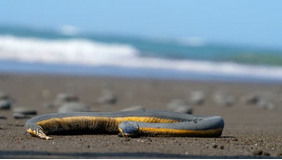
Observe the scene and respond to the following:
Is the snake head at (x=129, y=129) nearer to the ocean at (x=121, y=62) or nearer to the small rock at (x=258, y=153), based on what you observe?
the small rock at (x=258, y=153)

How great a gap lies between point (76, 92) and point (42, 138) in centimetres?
1053

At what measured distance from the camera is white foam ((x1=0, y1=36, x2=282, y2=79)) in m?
33.9

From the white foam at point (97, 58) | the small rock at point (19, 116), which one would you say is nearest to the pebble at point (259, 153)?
the small rock at point (19, 116)

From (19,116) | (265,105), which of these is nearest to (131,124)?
(19,116)

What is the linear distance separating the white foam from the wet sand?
13690 millimetres

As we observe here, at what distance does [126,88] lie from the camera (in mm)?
19922

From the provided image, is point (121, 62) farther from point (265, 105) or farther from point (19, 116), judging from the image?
point (19, 116)

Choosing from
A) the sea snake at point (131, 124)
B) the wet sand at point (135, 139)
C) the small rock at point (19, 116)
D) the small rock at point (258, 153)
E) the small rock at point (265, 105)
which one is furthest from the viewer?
the small rock at point (265, 105)

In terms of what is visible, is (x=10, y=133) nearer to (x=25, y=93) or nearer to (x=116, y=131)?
(x=116, y=131)

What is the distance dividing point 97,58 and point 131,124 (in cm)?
2941

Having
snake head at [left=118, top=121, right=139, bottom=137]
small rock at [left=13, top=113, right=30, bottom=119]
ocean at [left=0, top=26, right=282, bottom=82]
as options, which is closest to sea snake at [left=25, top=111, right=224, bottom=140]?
snake head at [left=118, top=121, right=139, bottom=137]

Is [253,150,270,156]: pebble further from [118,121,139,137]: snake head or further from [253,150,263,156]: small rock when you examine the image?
[118,121,139,137]: snake head

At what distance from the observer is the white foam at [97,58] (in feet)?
111

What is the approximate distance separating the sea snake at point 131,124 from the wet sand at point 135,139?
163 mm
